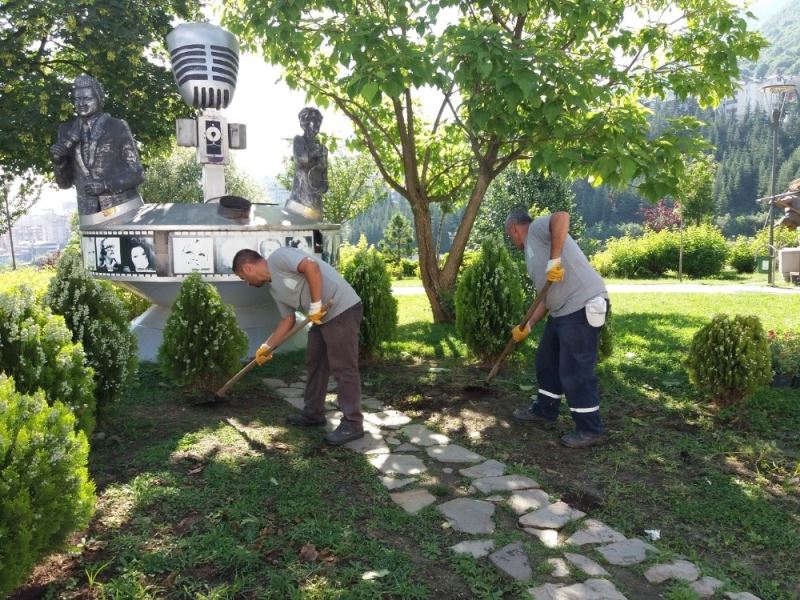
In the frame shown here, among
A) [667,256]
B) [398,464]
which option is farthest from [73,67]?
[667,256]

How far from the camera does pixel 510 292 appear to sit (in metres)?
6.64

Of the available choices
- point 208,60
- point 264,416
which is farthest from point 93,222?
point 264,416

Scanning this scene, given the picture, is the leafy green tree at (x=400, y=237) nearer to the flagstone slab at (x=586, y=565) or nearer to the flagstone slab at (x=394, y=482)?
the flagstone slab at (x=394, y=482)

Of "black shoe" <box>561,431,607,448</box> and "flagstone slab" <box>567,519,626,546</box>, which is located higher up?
"black shoe" <box>561,431,607,448</box>

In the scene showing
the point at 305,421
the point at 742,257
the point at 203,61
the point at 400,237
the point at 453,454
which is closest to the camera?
the point at 453,454

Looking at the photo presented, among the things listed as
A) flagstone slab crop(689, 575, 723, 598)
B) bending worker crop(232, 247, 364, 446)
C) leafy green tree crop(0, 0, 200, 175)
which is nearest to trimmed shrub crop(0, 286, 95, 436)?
bending worker crop(232, 247, 364, 446)

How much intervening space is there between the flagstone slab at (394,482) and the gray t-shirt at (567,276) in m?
1.68

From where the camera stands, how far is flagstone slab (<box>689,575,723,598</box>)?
2713mm

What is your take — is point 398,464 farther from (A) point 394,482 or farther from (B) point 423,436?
(B) point 423,436

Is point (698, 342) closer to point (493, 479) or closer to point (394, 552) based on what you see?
point (493, 479)

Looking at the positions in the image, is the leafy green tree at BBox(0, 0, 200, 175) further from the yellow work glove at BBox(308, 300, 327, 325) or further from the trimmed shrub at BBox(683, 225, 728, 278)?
the trimmed shrub at BBox(683, 225, 728, 278)

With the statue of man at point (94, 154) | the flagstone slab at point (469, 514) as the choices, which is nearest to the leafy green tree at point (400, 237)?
the statue of man at point (94, 154)

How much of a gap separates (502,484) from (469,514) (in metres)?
0.48

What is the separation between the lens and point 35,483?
2.36 meters
